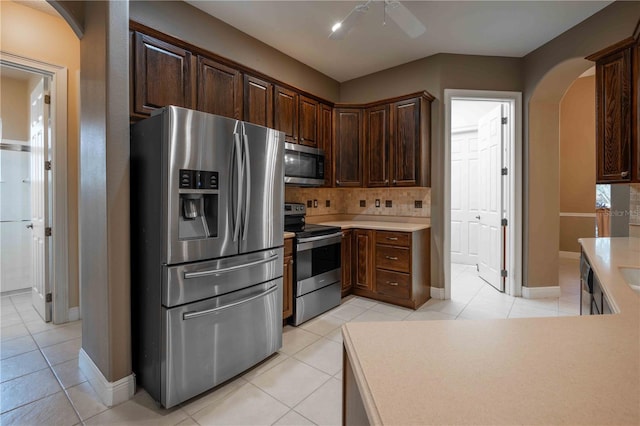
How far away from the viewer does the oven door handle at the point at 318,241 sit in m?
2.85

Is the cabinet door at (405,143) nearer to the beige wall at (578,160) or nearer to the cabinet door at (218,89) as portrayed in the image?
the cabinet door at (218,89)

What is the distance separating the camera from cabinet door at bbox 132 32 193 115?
217 centimetres

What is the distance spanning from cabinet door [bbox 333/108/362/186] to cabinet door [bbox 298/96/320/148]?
0.32 metres

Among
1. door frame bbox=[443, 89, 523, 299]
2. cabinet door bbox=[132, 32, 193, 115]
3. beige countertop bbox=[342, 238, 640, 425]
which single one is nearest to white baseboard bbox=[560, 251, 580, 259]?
door frame bbox=[443, 89, 523, 299]

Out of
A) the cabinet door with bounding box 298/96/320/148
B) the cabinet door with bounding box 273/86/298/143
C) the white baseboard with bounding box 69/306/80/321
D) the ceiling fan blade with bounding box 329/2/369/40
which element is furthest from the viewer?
the cabinet door with bounding box 298/96/320/148

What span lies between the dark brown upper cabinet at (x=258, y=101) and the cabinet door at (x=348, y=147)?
1.05 meters

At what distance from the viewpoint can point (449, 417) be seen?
487mm

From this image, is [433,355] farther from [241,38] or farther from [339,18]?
[241,38]

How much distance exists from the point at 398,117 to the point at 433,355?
130 inches

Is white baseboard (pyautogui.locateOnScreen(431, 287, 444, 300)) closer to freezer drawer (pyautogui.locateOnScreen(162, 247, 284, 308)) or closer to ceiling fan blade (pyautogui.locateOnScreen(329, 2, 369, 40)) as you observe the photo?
freezer drawer (pyautogui.locateOnScreen(162, 247, 284, 308))

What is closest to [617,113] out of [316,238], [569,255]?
[316,238]

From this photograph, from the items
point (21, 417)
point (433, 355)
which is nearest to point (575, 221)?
point (433, 355)

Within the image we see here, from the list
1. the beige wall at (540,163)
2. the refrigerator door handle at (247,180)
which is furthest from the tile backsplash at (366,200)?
the refrigerator door handle at (247,180)

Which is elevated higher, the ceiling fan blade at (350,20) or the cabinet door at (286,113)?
the ceiling fan blade at (350,20)
